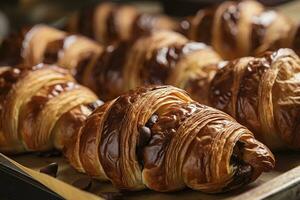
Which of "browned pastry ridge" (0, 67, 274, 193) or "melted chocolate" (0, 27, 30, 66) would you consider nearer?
"browned pastry ridge" (0, 67, 274, 193)

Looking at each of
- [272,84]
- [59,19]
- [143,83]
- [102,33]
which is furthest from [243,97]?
[59,19]

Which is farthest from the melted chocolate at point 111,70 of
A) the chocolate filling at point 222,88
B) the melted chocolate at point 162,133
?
the melted chocolate at point 162,133

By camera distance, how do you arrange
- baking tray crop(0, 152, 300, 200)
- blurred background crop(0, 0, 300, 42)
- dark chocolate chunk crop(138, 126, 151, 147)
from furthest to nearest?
blurred background crop(0, 0, 300, 42)
dark chocolate chunk crop(138, 126, 151, 147)
baking tray crop(0, 152, 300, 200)

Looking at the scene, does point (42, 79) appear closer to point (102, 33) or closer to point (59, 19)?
point (102, 33)

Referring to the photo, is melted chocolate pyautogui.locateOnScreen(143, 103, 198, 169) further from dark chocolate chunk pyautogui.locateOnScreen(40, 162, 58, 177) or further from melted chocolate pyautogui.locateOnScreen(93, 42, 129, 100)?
melted chocolate pyautogui.locateOnScreen(93, 42, 129, 100)

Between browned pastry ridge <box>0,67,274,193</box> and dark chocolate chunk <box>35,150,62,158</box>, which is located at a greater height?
browned pastry ridge <box>0,67,274,193</box>

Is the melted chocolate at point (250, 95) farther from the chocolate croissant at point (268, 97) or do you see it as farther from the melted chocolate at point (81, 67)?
the melted chocolate at point (81, 67)

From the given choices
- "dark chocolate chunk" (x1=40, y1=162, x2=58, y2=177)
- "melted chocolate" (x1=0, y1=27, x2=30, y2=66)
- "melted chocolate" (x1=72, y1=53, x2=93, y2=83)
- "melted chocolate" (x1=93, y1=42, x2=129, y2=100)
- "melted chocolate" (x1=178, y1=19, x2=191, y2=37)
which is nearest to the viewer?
"dark chocolate chunk" (x1=40, y1=162, x2=58, y2=177)

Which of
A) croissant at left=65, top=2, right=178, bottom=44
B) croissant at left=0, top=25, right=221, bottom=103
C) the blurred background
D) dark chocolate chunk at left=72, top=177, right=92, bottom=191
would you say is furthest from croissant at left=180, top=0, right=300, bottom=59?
dark chocolate chunk at left=72, top=177, right=92, bottom=191
